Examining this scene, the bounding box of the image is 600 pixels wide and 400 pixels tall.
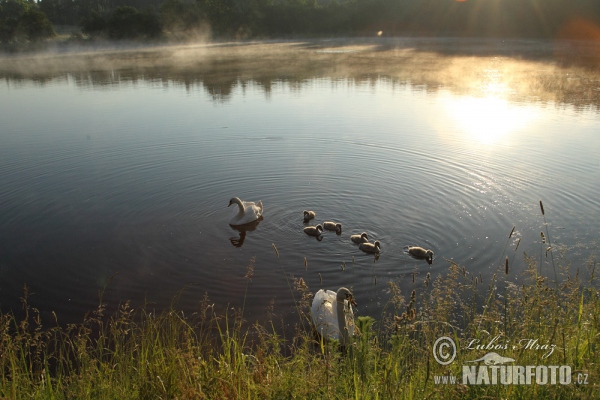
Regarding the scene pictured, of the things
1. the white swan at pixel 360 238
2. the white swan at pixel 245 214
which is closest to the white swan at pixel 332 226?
the white swan at pixel 360 238

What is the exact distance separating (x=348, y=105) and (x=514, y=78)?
11.9 meters

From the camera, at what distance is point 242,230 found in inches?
437

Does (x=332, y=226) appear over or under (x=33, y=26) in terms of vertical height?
under

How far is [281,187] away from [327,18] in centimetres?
8842

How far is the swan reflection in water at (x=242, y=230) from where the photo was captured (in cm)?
1064

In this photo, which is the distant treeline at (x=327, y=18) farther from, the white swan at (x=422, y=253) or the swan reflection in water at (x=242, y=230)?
the swan reflection in water at (x=242, y=230)

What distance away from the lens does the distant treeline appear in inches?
2425

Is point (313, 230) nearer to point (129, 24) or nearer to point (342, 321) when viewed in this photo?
point (342, 321)

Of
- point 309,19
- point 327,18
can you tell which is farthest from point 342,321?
point 309,19

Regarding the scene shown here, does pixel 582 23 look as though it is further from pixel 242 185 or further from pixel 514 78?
pixel 242 185

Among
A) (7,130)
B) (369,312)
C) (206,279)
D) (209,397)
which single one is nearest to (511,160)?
(369,312)

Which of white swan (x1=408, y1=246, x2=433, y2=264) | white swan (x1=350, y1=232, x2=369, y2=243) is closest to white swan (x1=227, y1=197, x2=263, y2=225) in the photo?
white swan (x1=350, y1=232, x2=369, y2=243)

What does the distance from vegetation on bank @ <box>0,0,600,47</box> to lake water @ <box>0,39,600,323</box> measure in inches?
1608

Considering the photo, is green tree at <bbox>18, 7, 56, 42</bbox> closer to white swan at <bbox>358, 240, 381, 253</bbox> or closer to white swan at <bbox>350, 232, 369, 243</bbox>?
white swan at <bbox>350, 232, 369, 243</bbox>
